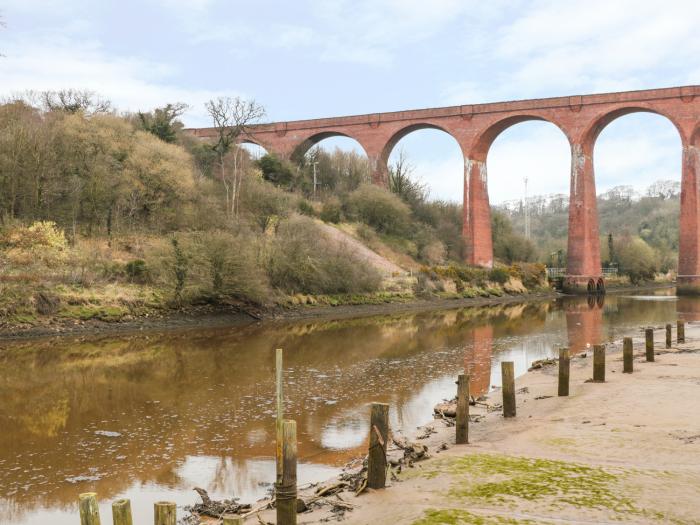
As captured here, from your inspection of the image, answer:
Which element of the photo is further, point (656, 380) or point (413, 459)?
point (656, 380)

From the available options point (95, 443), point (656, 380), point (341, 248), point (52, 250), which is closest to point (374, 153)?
point (341, 248)

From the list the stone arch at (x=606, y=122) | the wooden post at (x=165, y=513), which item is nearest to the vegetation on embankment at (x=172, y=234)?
the stone arch at (x=606, y=122)

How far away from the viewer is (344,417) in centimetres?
979

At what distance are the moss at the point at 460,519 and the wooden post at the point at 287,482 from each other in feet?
3.18

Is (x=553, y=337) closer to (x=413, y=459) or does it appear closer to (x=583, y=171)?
(x=413, y=459)

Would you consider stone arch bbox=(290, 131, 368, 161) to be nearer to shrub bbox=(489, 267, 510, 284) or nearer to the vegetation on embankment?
the vegetation on embankment

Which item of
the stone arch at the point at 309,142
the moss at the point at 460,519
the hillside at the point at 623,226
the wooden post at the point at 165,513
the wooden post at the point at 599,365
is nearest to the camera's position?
the wooden post at the point at 165,513

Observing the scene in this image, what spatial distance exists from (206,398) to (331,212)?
30.1m

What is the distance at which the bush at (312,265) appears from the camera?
26.1 meters

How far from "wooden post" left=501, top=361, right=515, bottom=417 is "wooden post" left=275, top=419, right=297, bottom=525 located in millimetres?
4497

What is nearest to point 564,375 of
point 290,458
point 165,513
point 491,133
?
point 290,458

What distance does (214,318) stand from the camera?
23.0 m

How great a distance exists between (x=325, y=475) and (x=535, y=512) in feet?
8.39

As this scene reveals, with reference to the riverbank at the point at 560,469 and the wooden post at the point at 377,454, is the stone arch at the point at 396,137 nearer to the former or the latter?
the riverbank at the point at 560,469
